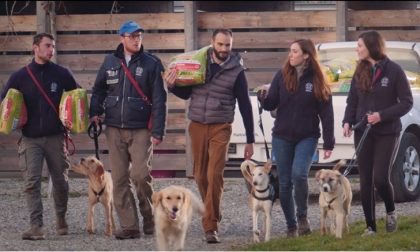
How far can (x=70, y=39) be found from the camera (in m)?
17.2

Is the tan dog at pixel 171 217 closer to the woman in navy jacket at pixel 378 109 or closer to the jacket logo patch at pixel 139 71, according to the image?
the jacket logo patch at pixel 139 71

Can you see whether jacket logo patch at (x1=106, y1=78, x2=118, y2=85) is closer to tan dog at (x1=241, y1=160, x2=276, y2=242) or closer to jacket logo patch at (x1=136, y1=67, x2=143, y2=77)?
jacket logo patch at (x1=136, y1=67, x2=143, y2=77)

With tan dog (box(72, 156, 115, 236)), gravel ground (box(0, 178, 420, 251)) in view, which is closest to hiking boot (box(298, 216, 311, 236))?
gravel ground (box(0, 178, 420, 251))

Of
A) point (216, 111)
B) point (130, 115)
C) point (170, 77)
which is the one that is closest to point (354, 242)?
point (216, 111)

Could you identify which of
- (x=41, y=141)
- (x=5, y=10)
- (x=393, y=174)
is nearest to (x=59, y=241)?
(x=41, y=141)

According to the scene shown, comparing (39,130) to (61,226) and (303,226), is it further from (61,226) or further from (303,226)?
(303,226)

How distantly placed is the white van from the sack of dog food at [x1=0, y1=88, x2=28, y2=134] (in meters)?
3.03

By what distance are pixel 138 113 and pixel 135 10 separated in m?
8.66

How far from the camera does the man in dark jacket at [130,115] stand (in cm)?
1129

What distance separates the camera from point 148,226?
11.7 metres

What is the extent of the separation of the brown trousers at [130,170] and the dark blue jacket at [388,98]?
6.38 ft

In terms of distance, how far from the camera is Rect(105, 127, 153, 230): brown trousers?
11.3 m

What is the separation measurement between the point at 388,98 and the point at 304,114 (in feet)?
2.42

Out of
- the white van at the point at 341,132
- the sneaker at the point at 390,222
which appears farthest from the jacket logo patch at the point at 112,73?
the sneaker at the point at 390,222
